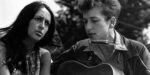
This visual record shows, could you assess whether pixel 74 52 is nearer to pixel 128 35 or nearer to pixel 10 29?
pixel 10 29

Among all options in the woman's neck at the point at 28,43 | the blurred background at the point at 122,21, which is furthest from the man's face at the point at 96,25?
the blurred background at the point at 122,21

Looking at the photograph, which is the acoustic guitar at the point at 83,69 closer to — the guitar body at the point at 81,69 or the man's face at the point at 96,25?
the guitar body at the point at 81,69

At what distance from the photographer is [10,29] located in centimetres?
369

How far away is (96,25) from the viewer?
10.7 feet

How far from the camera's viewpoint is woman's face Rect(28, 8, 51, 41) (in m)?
3.49

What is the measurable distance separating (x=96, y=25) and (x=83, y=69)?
0.39 meters

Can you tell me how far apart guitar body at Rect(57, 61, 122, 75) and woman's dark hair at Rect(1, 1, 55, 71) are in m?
0.47

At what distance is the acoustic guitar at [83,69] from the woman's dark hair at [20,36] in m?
0.47

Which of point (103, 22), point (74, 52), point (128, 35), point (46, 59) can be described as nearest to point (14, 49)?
point (46, 59)

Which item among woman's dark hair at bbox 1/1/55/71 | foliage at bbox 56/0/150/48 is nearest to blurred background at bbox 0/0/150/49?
foliage at bbox 56/0/150/48

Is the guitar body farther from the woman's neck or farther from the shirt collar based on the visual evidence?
the woman's neck

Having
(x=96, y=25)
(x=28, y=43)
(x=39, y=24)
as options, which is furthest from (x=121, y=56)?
(x=28, y=43)

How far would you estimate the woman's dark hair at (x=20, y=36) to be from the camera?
351cm

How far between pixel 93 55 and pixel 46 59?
0.63 metres
